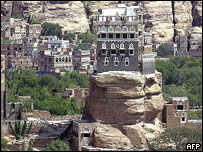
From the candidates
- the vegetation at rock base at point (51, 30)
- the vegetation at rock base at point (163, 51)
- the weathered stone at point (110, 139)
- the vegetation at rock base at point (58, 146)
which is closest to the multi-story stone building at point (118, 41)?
the weathered stone at point (110, 139)

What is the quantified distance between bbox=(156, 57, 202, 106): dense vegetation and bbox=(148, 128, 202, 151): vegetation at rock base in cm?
2864

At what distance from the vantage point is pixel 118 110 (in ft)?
289

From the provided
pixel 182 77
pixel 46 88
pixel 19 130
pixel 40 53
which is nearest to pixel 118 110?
pixel 19 130

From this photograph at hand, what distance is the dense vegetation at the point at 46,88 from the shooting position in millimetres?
110812

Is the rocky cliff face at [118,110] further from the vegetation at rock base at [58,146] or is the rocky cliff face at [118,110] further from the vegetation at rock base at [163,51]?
the vegetation at rock base at [163,51]

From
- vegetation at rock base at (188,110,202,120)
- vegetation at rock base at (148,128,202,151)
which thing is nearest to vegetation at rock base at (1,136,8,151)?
vegetation at rock base at (148,128,202,151)

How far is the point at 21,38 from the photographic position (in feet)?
558

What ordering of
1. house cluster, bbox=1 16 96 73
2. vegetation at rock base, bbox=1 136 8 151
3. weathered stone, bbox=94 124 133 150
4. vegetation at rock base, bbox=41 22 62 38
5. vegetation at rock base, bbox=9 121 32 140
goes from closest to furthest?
vegetation at rock base, bbox=1 136 8 151 < weathered stone, bbox=94 124 133 150 < vegetation at rock base, bbox=9 121 32 140 < house cluster, bbox=1 16 96 73 < vegetation at rock base, bbox=41 22 62 38

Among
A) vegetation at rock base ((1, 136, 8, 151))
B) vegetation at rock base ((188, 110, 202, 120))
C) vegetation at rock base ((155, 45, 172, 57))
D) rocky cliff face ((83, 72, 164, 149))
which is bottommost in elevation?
vegetation at rock base ((188, 110, 202, 120))

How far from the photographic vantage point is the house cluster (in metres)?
152

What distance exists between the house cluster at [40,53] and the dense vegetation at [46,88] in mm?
6554

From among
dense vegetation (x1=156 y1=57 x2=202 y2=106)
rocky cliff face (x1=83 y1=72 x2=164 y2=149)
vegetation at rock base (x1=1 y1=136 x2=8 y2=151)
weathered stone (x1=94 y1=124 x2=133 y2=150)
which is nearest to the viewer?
vegetation at rock base (x1=1 y1=136 x2=8 y2=151)

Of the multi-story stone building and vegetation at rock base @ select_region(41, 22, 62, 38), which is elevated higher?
the multi-story stone building

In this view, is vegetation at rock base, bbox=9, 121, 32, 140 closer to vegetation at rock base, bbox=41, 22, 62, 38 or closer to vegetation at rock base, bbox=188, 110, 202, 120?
vegetation at rock base, bbox=188, 110, 202, 120
